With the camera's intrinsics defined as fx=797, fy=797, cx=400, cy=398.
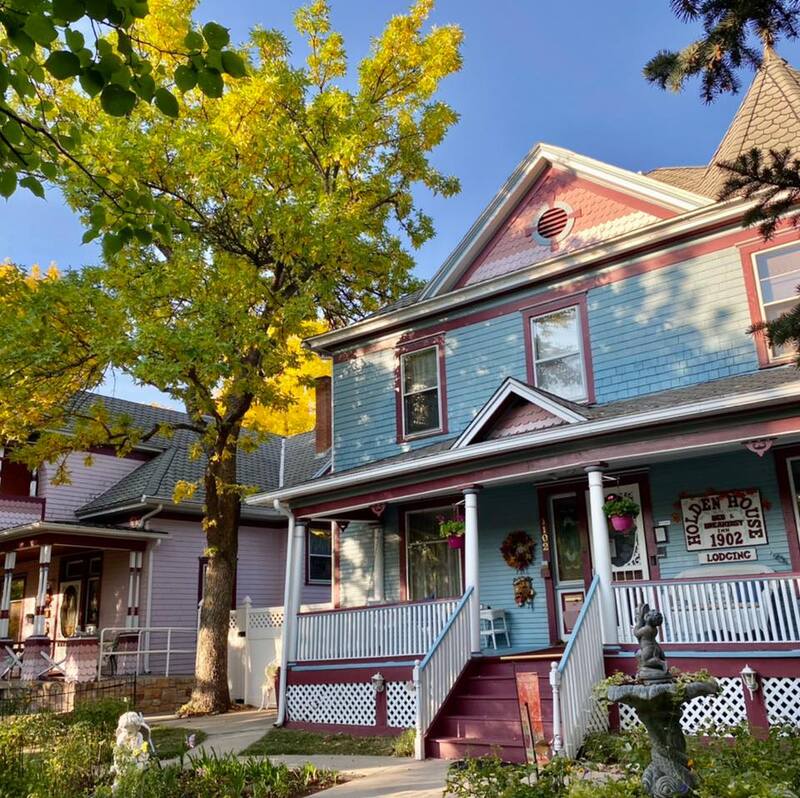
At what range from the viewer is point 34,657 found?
685 inches

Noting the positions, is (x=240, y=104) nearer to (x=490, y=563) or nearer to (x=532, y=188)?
(x=532, y=188)

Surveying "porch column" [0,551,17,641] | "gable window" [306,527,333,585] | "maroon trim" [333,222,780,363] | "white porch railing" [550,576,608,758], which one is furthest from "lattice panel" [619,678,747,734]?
"porch column" [0,551,17,641]

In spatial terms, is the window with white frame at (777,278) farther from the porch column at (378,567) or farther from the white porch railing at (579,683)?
the porch column at (378,567)

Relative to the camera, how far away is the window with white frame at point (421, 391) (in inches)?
563

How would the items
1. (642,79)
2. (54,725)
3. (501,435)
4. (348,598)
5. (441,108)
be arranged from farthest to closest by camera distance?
(441,108) < (348,598) < (501,435) < (54,725) < (642,79)

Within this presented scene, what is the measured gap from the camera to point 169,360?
1337 centimetres

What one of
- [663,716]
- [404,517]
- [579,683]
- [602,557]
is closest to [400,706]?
[579,683]

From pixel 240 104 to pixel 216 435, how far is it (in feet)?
20.6

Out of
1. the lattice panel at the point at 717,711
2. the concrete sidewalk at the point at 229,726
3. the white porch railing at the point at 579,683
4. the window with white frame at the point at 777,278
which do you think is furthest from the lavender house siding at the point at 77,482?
the window with white frame at the point at 777,278

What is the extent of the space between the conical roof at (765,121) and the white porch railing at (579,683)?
6.76m

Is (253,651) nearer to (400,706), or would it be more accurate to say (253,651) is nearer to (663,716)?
(400,706)

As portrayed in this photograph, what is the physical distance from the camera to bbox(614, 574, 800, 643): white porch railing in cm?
882

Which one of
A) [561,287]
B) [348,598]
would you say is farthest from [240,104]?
[348,598]

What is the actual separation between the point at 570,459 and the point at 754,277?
12.4 feet
